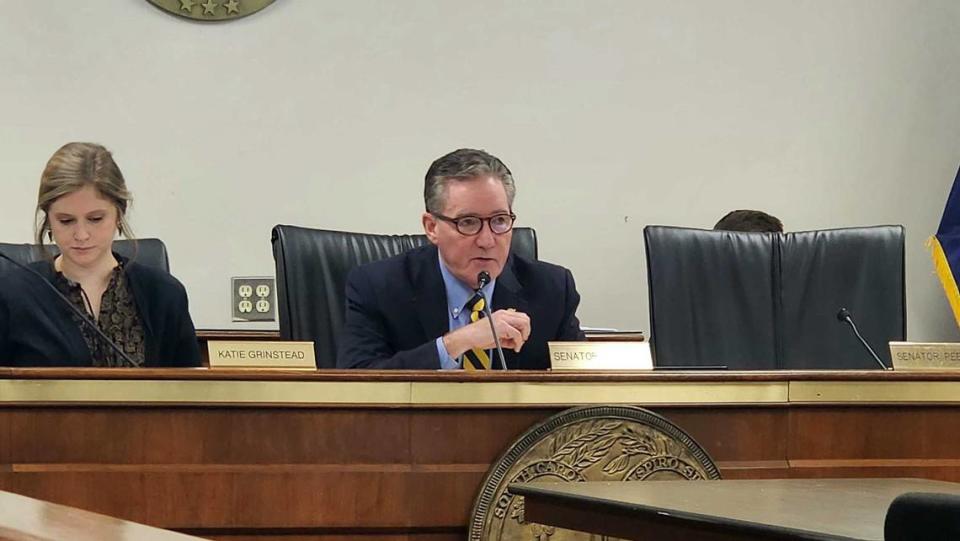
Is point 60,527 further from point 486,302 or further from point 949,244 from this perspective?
point 949,244

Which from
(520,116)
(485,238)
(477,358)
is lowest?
(477,358)

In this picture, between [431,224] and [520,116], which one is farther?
[520,116]

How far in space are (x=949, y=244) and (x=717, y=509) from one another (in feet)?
9.63

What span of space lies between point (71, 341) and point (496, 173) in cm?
97

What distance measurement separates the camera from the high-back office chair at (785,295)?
3.40 m

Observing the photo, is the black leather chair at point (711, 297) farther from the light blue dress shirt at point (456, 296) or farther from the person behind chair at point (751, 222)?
the light blue dress shirt at point (456, 296)

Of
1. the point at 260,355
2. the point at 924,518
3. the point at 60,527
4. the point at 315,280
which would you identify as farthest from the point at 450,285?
the point at 60,527

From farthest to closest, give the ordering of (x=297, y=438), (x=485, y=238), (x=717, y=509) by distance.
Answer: (x=485, y=238) → (x=297, y=438) → (x=717, y=509)

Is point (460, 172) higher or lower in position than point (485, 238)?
higher

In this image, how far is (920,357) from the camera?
2.37m

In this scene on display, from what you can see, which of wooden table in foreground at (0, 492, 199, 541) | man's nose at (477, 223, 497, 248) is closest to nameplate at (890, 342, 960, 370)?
man's nose at (477, 223, 497, 248)

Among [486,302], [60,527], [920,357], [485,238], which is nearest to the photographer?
[60,527]

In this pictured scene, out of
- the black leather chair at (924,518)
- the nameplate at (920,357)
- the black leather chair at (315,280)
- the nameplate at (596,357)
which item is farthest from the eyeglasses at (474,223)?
the black leather chair at (924,518)

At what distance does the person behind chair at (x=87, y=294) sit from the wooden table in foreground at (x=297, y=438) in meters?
0.66
